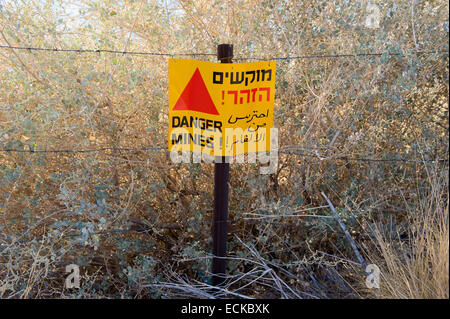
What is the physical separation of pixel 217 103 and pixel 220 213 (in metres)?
0.80

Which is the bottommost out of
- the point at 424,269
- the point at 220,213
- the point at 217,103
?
the point at 424,269

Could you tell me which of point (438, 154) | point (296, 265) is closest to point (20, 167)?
point (296, 265)

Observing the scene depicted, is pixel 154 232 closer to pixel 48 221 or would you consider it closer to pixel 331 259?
pixel 48 221

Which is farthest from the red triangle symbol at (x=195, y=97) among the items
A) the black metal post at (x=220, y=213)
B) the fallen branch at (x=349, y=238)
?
the fallen branch at (x=349, y=238)

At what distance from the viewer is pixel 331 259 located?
3.43 m

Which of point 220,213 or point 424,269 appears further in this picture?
point 220,213

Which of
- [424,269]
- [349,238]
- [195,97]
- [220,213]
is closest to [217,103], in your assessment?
[195,97]

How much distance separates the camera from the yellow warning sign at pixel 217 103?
285 centimetres

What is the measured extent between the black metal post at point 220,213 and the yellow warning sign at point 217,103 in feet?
0.34

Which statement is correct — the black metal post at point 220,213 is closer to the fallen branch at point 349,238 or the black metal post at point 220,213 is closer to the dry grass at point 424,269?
the fallen branch at point 349,238

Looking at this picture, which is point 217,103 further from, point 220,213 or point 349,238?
point 349,238

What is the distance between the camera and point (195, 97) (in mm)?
2869

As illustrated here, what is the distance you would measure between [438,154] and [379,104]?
2.07 ft
